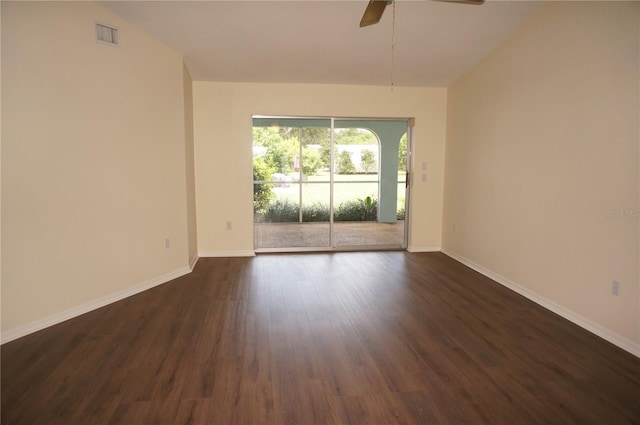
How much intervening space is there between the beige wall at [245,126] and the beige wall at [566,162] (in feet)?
3.17

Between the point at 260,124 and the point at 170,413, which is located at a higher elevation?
the point at 260,124

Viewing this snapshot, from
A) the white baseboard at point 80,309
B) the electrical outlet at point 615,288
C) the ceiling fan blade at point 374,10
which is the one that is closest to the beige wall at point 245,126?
the white baseboard at point 80,309

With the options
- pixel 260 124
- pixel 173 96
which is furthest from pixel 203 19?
pixel 260 124

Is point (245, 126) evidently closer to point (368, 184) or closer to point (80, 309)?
point (368, 184)

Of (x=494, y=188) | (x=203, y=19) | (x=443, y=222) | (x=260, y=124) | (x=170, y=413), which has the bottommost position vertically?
(x=170, y=413)

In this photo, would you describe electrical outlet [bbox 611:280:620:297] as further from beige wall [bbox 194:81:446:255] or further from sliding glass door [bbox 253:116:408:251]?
sliding glass door [bbox 253:116:408:251]

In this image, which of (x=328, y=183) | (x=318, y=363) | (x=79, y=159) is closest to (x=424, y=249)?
(x=328, y=183)

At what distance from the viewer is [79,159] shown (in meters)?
3.27

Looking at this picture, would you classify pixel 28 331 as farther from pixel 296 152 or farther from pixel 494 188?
pixel 494 188

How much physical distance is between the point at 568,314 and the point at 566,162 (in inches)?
53.6

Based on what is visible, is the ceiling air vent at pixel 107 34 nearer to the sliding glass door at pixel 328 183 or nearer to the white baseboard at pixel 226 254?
the sliding glass door at pixel 328 183

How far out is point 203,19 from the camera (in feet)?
12.3

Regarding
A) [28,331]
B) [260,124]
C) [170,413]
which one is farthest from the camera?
[260,124]

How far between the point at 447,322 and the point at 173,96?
149 inches
